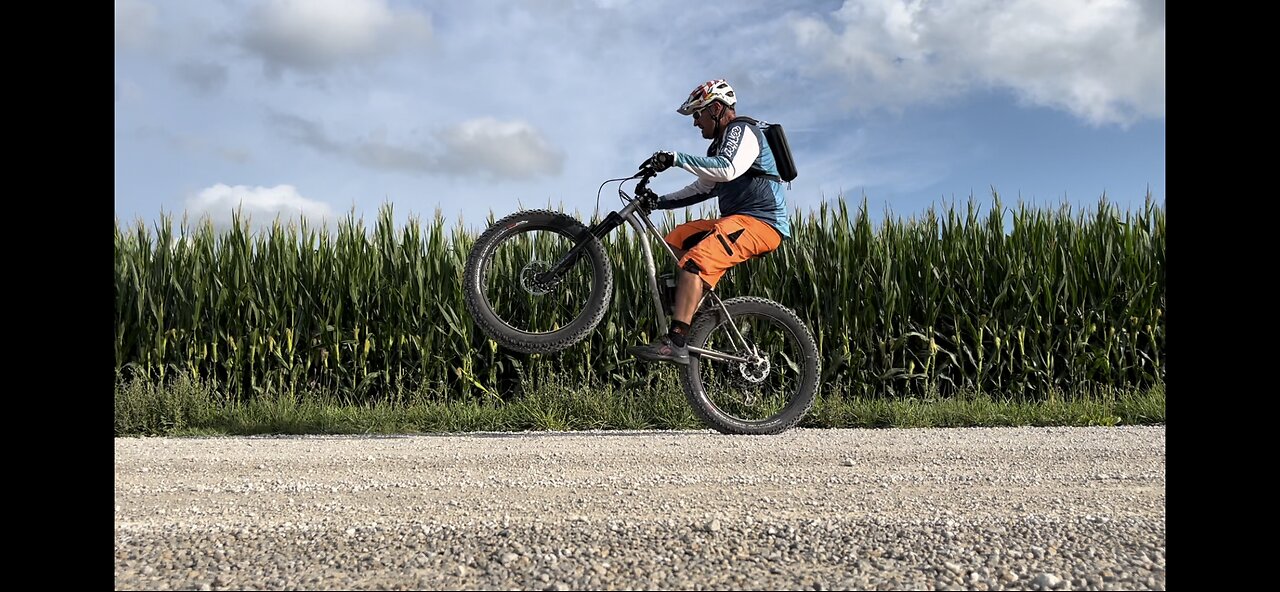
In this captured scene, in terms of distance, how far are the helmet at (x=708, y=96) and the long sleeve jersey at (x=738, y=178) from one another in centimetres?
20

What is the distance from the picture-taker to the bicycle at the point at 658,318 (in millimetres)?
5742

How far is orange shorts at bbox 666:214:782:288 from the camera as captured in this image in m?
5.90

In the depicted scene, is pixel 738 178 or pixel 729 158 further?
pixel 738 178

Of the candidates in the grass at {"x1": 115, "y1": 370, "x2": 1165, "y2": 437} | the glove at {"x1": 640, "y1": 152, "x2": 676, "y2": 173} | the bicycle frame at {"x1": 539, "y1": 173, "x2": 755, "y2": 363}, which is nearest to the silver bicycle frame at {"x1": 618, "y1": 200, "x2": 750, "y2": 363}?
the bicycle frame at {"x1": 539, "y1": 173, "x2": 755, "y2": 363}

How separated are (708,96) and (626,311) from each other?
2.91m

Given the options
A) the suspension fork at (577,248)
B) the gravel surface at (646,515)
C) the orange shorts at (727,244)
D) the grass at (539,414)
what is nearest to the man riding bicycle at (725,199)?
the orange shorts at (727,244)

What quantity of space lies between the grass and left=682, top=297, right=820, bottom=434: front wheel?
1.57ft

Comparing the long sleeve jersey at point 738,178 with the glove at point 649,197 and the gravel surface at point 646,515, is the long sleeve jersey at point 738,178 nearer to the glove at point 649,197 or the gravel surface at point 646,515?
the glove at point 649,197

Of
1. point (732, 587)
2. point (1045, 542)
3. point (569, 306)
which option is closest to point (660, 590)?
point (732, 587)

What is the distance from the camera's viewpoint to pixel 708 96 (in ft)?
19.1

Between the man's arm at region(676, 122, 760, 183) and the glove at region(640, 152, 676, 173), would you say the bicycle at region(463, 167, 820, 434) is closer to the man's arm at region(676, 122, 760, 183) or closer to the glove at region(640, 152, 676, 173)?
the glove at region(640, 152, 676, 173)

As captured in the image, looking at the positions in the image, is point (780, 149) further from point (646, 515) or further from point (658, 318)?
point (646, 515)

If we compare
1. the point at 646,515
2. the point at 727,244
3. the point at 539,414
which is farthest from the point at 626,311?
the point at 646,515

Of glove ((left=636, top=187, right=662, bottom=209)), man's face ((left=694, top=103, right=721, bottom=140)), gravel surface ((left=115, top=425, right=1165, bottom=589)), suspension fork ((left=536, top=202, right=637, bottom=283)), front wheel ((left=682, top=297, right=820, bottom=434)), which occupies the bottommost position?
gravel surface ((left=115, top=425, right=1165, bottom=589))
